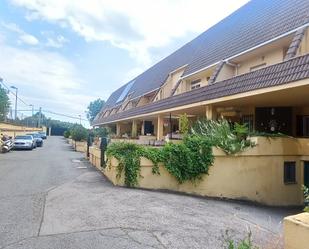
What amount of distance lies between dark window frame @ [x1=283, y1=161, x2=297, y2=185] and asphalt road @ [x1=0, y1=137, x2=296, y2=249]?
1.59 m

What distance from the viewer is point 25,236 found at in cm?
689

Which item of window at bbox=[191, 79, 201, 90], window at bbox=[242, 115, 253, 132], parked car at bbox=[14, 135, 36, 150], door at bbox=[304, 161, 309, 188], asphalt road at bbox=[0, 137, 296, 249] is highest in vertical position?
window at bbox=[191, 79, 201, 90]

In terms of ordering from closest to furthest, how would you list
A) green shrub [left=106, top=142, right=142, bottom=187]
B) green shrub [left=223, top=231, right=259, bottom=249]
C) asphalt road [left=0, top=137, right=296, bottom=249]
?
green shrub [left=223, top=231, right=259, bottom=249], asphalt road [left=0, top=137, right=296, bottom=249], green shrub [left=106, top=142, right=142, bottom=187]

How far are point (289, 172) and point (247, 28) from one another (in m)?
8.52

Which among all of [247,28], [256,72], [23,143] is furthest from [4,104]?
[256,72]

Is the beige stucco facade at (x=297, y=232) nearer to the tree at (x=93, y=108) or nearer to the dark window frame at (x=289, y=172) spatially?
the dark window frame at (x=289, y=172)

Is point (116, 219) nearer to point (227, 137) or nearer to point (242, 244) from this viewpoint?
point (242, 244)

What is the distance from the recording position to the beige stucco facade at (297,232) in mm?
4169

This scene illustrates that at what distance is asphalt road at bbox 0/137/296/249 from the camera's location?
22.6 feet

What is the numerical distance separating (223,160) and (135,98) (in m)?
23.7

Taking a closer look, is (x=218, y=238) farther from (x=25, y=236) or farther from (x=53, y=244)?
(x=25, y=236)

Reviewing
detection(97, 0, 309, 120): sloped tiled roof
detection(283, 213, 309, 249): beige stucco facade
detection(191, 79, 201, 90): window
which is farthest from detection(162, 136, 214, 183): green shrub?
detection(191, 79, 201, 90): window

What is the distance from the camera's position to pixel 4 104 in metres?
49.0

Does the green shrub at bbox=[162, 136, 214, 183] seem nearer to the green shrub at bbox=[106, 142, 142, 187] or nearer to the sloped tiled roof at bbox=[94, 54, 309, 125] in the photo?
the green shrub at bbox=[106, 142, 142, 187]
